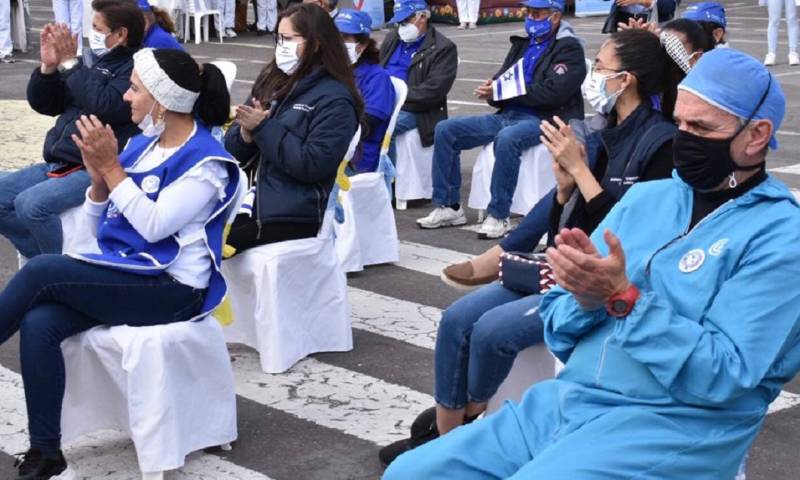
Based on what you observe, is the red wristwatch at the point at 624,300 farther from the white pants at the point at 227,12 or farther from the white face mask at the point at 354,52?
the white pants at the point at 227,12

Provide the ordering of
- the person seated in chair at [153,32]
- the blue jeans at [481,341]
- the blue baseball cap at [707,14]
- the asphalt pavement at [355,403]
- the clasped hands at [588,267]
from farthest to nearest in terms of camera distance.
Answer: the blue baseball cap at [707,14]
the person seated in chair at [153,32]
the asphalt pavement at [355,403]
the blue jeans at [481,341]
the clasped hands at [588,267]

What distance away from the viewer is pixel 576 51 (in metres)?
9.87

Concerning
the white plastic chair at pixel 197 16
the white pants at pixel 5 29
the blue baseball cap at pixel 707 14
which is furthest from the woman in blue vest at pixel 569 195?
the white plastic chair at pixel 197 16

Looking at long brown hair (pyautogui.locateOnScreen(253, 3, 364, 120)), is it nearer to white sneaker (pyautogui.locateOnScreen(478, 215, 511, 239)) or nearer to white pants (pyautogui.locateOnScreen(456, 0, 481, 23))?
white sneaker (pyautogui.locateOnScreen(478, 215, 511, 239))

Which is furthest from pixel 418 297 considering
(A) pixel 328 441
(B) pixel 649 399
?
(B) pixel 649 399

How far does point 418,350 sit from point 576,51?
340 centimetres

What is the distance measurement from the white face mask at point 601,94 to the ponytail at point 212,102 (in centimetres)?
151

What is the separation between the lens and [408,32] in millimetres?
10828

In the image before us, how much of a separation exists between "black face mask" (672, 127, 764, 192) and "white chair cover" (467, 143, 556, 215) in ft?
19.3

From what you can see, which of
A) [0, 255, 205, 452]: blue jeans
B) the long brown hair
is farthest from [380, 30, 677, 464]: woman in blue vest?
the long brown hair

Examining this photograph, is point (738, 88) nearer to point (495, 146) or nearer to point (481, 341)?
point (481, 341)

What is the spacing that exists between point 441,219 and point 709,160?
633cm

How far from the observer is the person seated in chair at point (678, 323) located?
3633 mm

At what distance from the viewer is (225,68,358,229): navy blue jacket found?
6895mm
